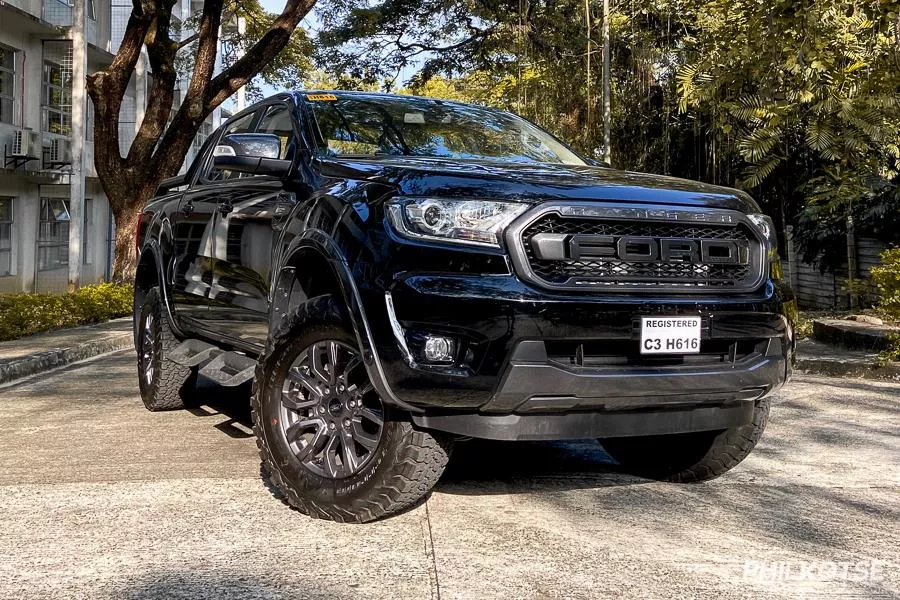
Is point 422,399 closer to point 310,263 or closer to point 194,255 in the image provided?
point 310,263

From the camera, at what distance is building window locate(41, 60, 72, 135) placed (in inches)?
1028

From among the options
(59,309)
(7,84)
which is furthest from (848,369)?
(7,84)

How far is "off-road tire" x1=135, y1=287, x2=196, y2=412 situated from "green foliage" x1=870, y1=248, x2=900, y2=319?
614cm

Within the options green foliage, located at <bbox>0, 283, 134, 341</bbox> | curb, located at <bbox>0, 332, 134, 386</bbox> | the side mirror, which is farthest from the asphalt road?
green foliage, located at <bbox>0, 283, 134, 341</bbox>

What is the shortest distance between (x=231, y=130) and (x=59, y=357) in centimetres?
484

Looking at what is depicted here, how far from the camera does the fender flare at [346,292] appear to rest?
3.81m

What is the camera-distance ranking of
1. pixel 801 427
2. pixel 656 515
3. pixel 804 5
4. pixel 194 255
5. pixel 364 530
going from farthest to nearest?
pixel 804 5, pixel 801 427, pixel 194 255, pixel 656 515, pixel 364 530

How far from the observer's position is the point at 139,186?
703 inches

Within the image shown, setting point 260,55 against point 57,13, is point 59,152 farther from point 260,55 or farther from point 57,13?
point 260,55

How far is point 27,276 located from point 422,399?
24.5m

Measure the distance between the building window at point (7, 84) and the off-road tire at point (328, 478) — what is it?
72.7ft

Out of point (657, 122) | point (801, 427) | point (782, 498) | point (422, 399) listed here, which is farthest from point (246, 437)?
point (657, 122)

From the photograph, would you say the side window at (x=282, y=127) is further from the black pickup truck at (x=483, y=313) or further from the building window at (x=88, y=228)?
the building window at (x=88, y=228)

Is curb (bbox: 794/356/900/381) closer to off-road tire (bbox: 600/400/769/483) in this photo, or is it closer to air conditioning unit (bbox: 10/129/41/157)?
off-road tire (bbox: 600/400/769/483)
